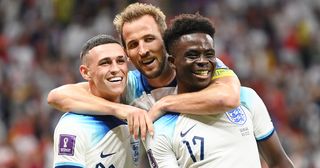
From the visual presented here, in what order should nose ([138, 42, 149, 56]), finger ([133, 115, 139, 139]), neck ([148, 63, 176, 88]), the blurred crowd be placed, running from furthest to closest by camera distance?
the blurred crowd
neck ([148, 63, 176, 88])
nose ([138, 42, 149, 56])
finger ([133, 115, 139, 139])

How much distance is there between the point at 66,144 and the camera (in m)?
5.61

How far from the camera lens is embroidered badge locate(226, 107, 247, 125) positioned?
213 inches

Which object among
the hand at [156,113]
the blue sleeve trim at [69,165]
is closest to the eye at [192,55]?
the hand at [156,113]

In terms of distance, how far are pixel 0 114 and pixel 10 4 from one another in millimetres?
2770

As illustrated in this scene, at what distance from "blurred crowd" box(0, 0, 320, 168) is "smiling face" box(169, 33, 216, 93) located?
5.44 m

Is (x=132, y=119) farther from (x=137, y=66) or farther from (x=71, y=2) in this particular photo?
(x=71, y=2)

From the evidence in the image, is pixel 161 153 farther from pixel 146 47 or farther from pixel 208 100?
pixel 146 47

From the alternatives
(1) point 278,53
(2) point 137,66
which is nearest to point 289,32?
A: (1) point 278,53

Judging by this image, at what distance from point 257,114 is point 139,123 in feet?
2.57

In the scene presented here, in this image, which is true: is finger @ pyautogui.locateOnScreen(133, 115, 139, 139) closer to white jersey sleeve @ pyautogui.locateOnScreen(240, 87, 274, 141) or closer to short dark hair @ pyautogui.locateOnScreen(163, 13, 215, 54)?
short dark hair @ pyautogui.locateOnScreen(163, 13, 215, 54)

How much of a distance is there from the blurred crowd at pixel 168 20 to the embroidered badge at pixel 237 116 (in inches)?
212

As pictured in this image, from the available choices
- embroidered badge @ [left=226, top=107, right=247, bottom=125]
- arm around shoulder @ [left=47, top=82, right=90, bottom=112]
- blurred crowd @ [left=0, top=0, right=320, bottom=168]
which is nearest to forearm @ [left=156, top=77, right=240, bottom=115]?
embroidered badge @ [left=226, top=107, right=247, bottom=125]

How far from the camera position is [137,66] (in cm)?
578

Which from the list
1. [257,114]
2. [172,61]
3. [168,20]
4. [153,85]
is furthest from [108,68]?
[168,20]
